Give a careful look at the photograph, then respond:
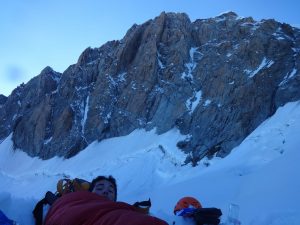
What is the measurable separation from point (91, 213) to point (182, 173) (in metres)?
16.6

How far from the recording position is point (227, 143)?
2170cm

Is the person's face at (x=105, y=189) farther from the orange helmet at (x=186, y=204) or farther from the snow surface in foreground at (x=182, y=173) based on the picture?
the orange helmet at (x=186, y=204)

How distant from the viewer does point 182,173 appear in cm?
1856


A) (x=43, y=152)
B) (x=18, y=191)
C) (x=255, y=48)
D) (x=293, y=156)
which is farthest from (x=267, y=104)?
(x=43, y=152)

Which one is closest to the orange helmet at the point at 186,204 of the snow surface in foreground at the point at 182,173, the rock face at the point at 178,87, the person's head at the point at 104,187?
the snow surface in foreground at the point at 182,173

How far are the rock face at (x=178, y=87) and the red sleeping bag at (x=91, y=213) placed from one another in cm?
1843

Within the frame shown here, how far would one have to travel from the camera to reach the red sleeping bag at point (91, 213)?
199 cm

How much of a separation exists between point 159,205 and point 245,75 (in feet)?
54.4

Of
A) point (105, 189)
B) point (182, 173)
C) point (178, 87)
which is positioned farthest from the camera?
point (178, 87)

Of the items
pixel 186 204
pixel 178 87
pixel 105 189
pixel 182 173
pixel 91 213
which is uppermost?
pixel 178 87

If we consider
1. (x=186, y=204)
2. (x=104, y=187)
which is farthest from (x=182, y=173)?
(x=104, y=187)

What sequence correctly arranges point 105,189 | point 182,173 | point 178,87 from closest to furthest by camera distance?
point 105,189 < point 182,173 < point 178,87

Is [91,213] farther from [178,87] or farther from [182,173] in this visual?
[178,87]

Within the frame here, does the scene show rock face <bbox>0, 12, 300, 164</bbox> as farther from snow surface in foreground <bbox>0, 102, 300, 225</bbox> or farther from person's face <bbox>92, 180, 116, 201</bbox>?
person's face <bbox>92, 180, 116, 201</bbox>
